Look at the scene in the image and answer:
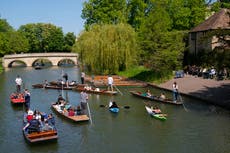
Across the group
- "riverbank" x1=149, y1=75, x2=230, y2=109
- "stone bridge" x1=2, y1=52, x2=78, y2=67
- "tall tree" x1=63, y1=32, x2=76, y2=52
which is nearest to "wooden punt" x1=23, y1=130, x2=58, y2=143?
"riverbank" x1=149, y1=75, x2=230, y2=109

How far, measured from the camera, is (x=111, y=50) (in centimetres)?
4600

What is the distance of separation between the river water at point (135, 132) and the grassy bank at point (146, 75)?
10873 mm

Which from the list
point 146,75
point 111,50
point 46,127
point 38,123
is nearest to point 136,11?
point 111,50

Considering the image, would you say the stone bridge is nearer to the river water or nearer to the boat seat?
the river water

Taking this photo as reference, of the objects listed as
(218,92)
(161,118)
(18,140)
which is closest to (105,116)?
(161,118)

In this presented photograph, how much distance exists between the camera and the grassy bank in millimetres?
39219

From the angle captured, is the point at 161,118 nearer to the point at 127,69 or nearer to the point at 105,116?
the point at 105,116

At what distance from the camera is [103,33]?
47.6m

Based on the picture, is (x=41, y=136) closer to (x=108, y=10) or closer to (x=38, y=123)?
(x=38, y=123)

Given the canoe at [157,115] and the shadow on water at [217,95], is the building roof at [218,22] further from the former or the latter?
the canoe at [157,115]

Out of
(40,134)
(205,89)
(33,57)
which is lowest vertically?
(40,134)

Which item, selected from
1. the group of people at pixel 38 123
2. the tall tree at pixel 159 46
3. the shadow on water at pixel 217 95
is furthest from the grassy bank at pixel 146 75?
the group of people at pixel 38 123

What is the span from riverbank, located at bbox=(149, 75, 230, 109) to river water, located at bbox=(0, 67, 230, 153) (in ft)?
2.77

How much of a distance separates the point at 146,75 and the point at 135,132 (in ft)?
74.5
